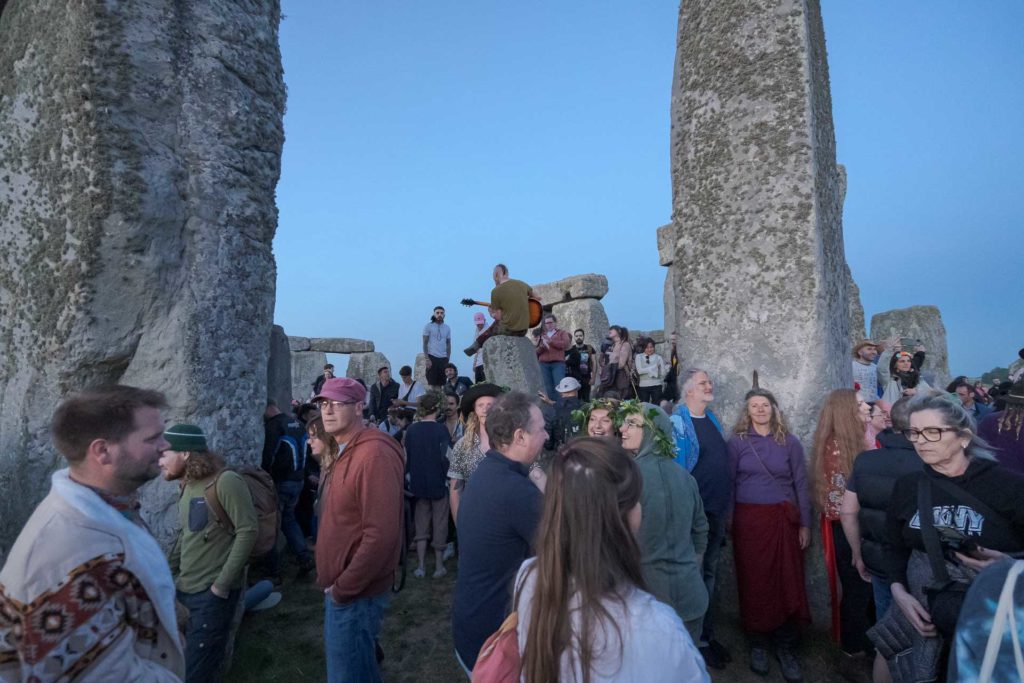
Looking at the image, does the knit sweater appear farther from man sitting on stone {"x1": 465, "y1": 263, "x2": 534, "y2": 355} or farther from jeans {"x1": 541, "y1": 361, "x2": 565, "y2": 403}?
jeans {"x1": 541, "y1": 361, "x2": 565, "y2": 403}

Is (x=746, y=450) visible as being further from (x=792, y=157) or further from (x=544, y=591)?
(x=544, y=591)

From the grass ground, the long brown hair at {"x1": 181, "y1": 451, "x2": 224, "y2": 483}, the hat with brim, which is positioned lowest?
the grass ground

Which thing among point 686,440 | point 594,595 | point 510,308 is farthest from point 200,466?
point 510,308

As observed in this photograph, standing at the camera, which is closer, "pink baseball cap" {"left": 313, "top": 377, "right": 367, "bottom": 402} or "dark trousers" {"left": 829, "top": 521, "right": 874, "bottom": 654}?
"pink baseball cap" {"left": 313, "top": 377, "right": 367, "bottom": 402}

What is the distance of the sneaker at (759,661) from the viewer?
144 inches

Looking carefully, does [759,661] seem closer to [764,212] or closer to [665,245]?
[764,212]

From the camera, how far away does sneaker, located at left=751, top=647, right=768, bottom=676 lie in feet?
12.0

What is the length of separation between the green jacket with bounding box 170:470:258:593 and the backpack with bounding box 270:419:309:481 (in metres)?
2.22

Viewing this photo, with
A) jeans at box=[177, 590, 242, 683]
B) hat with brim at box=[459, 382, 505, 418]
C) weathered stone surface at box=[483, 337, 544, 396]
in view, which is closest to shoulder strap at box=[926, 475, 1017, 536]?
hat with brim at box=[459, 382, 505, 418]

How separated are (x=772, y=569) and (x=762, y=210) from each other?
7.26 feet

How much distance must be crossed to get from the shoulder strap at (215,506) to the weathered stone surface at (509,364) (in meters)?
3.80

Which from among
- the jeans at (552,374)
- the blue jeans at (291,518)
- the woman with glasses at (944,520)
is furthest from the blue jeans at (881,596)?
the jeans at (552,374)

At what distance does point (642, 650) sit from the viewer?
135cm

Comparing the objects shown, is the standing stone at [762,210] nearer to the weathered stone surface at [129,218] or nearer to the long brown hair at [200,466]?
the weathered stone surface at [129,218]
